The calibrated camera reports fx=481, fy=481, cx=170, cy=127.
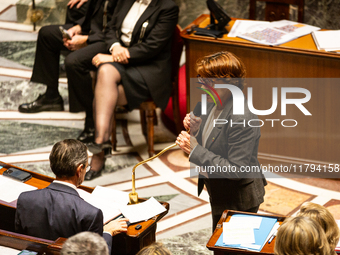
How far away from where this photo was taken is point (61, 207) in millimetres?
2188

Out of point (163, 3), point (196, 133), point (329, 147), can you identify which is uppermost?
point (163, 3)

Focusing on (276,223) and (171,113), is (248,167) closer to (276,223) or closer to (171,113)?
(276,223)

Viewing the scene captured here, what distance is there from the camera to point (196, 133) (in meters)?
2.80

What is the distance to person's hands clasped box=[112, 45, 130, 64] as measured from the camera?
439 centimetres

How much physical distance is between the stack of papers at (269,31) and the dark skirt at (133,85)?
92 centimetres

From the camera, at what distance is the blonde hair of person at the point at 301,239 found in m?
1.79

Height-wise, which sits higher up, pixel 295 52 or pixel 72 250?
pixel 295 52

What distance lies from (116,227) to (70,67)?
8.29 feet

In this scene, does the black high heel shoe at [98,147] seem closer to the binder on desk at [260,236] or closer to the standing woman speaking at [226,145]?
the standing woman speaking at [226,145]

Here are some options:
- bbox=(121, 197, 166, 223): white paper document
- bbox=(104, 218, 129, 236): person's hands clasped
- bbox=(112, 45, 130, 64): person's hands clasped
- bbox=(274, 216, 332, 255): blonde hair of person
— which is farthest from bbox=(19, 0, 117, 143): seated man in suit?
bbox=(274, 216, 332, 255): blonde hair of person

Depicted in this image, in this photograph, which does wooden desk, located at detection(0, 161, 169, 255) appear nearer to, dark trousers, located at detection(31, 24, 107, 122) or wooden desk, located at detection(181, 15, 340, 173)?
wooden desk, located at detection(181, 15, 340, 173)

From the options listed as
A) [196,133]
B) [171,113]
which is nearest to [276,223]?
[196,133]

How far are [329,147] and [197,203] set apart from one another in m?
1.24

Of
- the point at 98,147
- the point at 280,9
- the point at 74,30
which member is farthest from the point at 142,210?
the point at 280,9
